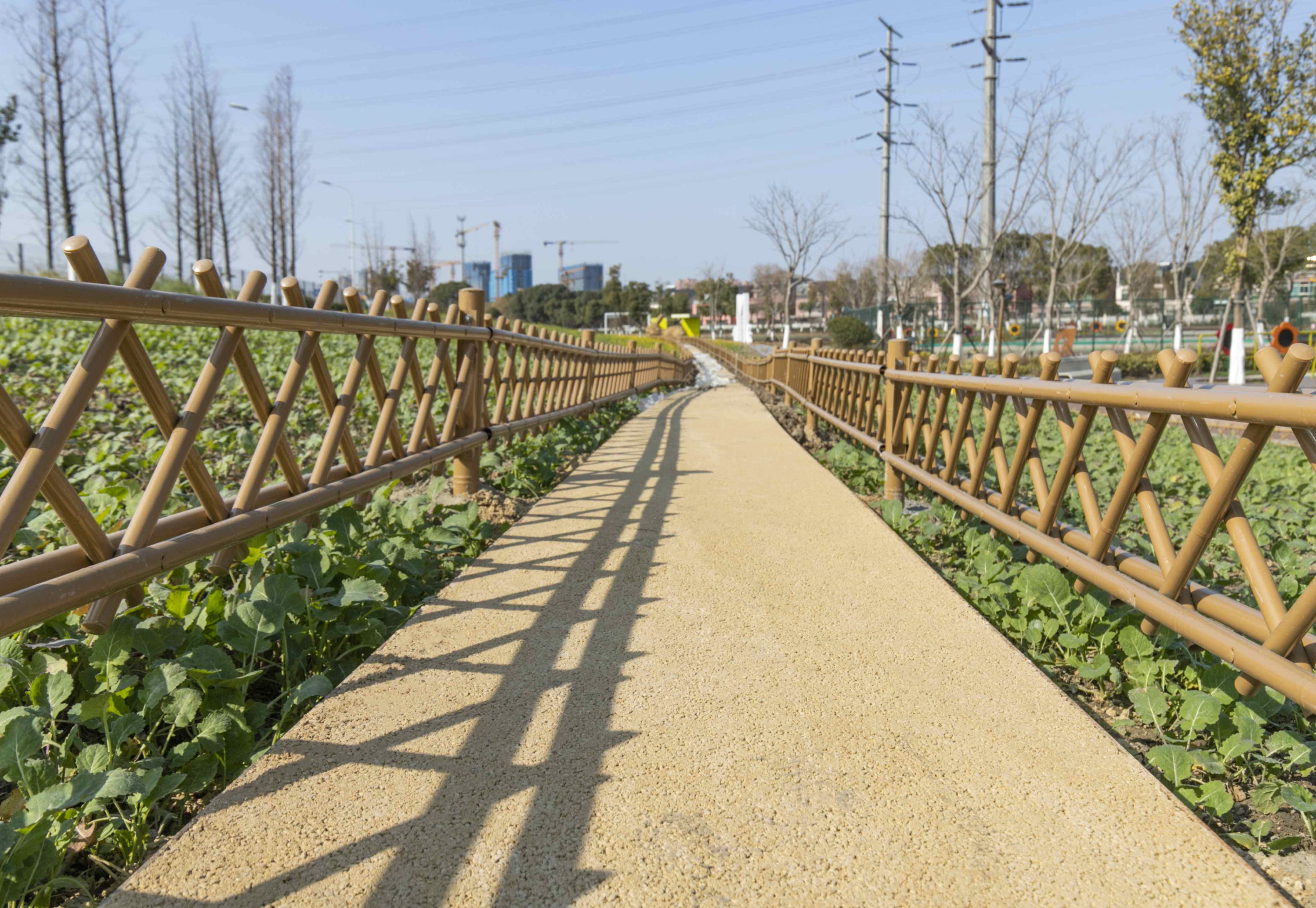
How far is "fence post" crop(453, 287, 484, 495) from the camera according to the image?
471 centimetres

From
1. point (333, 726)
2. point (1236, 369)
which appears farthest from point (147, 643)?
point (1236, 369)

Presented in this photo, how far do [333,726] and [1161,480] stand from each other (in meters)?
5.79

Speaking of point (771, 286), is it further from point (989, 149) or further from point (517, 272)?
point (517, 272)

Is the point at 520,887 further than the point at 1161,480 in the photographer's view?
No

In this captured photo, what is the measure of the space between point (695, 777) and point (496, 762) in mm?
455

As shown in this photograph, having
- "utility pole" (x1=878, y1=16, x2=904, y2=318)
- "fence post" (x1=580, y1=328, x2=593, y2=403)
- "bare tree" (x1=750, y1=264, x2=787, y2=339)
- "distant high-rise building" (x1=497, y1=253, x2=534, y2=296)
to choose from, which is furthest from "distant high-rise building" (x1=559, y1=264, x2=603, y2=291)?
"fence post" (x1=580, y1=328, x2=593, y2=403)

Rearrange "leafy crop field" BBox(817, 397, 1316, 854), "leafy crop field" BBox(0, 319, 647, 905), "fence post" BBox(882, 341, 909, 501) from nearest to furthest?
"leafy crop field" BBox(0, 319, 647, 905) < "leafy crop field" BBox(817, 397, 1316, 854) < "fence post" BBox(882, 341, 909, 501)

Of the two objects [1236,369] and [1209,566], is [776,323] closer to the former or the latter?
[1236,369]

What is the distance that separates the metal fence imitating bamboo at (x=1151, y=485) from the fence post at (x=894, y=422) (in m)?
0.44

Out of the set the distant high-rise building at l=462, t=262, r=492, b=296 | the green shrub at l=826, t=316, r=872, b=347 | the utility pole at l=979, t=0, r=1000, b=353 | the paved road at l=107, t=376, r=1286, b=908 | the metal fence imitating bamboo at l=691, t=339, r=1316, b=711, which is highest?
the distant high-rise building at l=462, t=262, r=492, b=296

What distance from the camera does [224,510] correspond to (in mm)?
2475

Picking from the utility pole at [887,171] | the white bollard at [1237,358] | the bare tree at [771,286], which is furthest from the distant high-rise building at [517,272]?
the white bollard at [1237,358]

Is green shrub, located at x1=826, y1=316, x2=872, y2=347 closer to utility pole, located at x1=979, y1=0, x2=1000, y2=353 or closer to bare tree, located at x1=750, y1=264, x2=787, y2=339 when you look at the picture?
utility pole, located at x1=979, y1=0, x2=1000, y2=353

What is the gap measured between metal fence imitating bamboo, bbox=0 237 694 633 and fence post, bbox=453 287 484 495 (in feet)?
0.05
